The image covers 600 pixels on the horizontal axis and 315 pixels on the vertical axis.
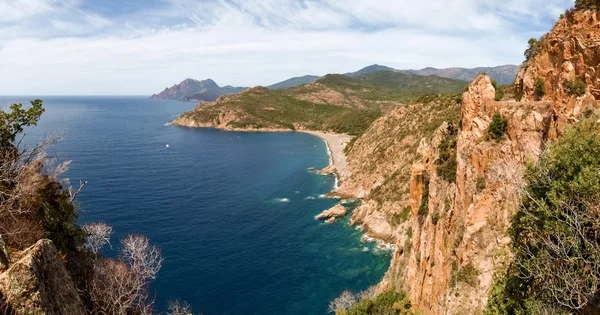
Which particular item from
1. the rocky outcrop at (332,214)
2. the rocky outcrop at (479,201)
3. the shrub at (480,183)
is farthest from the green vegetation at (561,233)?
the rocky outcrop at (332,214)

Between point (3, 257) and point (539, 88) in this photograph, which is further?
point (539, 88)

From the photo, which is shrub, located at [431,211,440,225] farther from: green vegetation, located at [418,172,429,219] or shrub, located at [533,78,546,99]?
shrub, located at [533,78,546,99]

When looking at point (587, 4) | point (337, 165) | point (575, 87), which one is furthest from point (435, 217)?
point (337, 165)

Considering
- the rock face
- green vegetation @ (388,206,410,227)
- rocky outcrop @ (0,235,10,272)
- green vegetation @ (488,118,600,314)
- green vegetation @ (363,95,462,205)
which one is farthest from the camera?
green vegetation @ (363,95,462,205)

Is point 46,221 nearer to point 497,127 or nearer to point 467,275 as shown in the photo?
point 467,275

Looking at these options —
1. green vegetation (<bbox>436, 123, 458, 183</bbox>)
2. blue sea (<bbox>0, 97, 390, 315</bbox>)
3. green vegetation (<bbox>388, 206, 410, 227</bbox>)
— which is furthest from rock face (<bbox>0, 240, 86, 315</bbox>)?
green vegetation (<bbox>388, 206, 410, 227</bbox>)

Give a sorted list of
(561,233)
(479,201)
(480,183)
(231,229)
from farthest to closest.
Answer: (231,229)
(480,183)
(479,201)
(561,233)

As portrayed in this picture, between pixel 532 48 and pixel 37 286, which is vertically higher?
pixel 532 48
